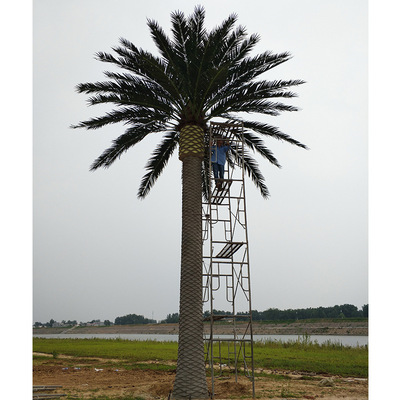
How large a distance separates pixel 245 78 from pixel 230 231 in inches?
185

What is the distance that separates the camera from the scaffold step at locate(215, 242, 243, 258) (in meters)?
11.4

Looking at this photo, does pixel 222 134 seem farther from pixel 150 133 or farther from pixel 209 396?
pixel 209 396

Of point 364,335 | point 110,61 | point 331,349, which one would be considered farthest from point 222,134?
point 364,335

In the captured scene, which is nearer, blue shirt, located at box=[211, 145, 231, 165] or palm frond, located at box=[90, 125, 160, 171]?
blue shirt, located at box=[211, 145, 231, 165]

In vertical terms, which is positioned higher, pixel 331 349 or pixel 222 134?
pixel 222 134

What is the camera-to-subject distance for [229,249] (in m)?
11.8

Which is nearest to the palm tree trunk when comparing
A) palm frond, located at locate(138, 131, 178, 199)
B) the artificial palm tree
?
the artificial palm tree

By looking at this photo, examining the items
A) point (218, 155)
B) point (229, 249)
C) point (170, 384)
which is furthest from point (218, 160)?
point (170, 384)

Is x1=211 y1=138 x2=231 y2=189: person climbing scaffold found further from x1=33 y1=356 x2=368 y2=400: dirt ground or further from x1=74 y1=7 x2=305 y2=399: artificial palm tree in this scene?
x1=33 y1=356 x2=368 y2=400: dirt ground

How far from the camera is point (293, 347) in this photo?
25.4 meters

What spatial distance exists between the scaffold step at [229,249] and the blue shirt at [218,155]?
251 centimetres

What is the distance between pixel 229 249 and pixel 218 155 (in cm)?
282

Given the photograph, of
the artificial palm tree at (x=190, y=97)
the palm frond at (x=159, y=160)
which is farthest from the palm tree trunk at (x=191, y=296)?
the palm frond at (x=159, y=160)

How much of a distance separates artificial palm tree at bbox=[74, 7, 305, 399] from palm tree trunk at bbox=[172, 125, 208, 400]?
0.08 feet
